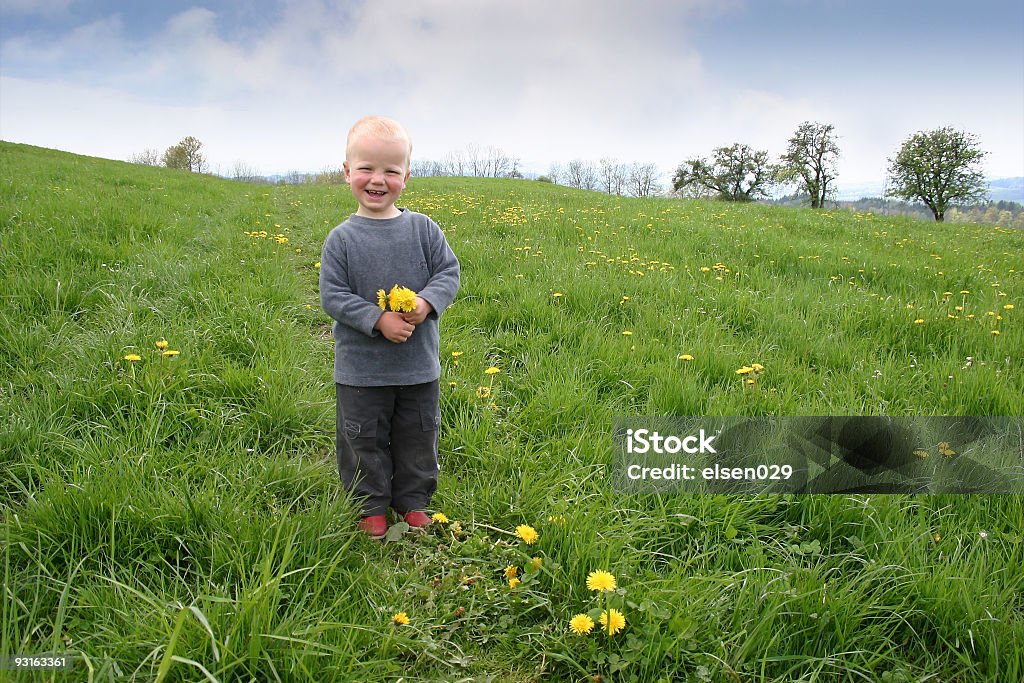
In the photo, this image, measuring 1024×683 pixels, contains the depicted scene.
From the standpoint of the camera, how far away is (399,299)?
201 cm

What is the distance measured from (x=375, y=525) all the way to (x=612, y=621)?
104 cm

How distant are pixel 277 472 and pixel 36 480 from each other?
35.8 inches

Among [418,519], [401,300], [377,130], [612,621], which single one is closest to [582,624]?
[612,621]

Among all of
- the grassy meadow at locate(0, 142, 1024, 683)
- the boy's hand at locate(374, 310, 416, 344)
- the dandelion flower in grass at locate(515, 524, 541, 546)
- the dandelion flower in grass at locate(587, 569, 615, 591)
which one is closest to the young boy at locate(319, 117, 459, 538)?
the boy's hand at locate(374, 310, 416, 344)

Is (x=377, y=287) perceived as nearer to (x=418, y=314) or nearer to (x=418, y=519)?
(x=418, y=314)

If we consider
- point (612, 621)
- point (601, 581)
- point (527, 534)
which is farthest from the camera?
point (527, 534)

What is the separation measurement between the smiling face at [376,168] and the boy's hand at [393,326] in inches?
17.7

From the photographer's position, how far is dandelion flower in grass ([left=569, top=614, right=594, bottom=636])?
155 centimetres

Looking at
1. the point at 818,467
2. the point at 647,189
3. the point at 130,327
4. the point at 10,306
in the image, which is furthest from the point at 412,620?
the point at 647,189

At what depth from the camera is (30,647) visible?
1.43 metres

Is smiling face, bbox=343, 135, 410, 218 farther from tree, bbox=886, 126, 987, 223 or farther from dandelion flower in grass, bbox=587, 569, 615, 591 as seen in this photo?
tree, bbox=886, 126, 987, 223

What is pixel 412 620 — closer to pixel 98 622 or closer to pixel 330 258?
pixel 98 622

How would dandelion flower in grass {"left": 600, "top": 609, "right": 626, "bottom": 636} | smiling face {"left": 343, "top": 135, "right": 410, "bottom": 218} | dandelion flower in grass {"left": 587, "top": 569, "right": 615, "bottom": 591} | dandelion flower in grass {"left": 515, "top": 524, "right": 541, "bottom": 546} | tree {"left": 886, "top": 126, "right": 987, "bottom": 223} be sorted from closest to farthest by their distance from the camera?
dandelion flower in grass {"left": 600, "top": 609, "right": 626, "bottom": 636} → dandelion flower in grass {"left": 587, "top": 569, "right": 615, "bottom": 591} → dandelion flower in grass {"left": 515, "top": 524, "right": 541, "bottom": 546} → smiling face {"left": 343, "top": 135, "right": 410, "bottom": 218} → tree {"left": 886, "top": 126, "right": 987, "bottom": 223}

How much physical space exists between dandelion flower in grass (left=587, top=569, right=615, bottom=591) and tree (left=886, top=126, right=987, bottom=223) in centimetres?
4567
